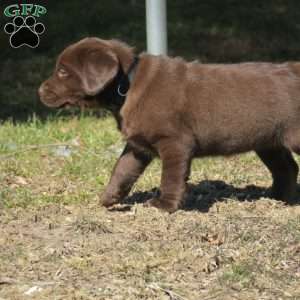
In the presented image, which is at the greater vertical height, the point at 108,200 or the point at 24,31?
the point at 24,31

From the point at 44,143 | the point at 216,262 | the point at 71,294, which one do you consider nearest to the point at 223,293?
the point at 216,262

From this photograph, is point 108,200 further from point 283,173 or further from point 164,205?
point 283,173

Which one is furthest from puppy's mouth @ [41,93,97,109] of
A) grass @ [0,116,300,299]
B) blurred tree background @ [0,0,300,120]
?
blurred tree background @ [0,0,300,120]

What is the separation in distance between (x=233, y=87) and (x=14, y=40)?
265 inches

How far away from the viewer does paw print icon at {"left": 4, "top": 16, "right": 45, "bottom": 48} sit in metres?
10.4

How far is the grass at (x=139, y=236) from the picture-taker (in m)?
4.52

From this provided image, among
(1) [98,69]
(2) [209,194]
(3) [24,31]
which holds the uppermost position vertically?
(1) [98,69]

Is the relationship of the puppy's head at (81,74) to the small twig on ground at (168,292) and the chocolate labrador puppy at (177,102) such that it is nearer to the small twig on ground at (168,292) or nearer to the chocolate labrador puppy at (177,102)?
the chocolate labrador puppy at (177,102)

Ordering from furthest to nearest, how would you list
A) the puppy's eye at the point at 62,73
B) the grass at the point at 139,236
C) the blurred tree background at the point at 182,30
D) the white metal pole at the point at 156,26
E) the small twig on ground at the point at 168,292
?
the blurred tree background at the point at 182,30, the white metal pole at the point at 156,26, the puppy's eye at the point at 62,73, the grass at the point at 139,236, the small twig on ground at the point at 168,292

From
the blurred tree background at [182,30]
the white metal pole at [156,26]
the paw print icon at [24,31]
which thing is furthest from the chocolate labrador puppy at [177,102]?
the blurred tree background at [182,30]

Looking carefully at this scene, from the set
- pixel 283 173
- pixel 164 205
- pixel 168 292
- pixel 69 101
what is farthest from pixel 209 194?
pixel 168 292

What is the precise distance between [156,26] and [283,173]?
208 centimetres

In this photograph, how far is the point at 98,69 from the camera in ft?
18.5

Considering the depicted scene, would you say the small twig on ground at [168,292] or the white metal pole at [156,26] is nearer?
the small twig on ground at [168,292]
